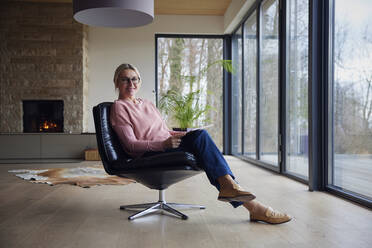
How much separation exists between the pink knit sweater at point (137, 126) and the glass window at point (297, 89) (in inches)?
76.4

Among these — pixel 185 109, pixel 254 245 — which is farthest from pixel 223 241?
pixel 185 109

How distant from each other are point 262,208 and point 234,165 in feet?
11.4

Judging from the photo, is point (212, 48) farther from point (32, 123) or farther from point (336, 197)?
point (336, 197)

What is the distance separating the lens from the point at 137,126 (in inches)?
104

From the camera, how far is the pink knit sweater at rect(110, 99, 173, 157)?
2.50 metres

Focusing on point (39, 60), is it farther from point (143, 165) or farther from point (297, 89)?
point (143, 165)

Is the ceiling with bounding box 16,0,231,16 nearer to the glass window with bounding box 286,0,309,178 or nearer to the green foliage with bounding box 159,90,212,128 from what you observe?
the green foliage with bounding box 159,90,212,128

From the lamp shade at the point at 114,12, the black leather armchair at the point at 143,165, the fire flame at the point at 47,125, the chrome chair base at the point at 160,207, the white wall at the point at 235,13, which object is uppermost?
the white wall at the point at 235,13

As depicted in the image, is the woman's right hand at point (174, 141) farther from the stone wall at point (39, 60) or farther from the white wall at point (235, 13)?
the stone wall at point (39, 60)

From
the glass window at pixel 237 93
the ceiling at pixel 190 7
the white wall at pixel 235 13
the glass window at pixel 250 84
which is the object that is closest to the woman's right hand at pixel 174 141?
the glass window at pixel 250 84

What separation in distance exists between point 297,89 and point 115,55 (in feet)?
13.8

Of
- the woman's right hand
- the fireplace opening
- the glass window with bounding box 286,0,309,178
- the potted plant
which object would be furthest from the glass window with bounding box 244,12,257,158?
the woman's right hand

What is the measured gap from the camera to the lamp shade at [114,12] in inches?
112

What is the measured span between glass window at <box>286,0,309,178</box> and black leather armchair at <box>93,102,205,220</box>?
5.93ft
